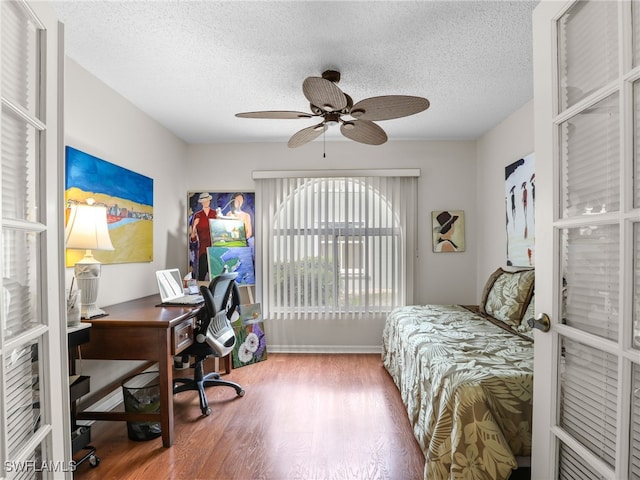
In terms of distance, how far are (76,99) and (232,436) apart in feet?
8.12

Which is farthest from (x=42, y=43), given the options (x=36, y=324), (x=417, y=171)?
(x=417, y=171)

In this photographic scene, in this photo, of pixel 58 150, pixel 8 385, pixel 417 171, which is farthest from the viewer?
pixel 417 171

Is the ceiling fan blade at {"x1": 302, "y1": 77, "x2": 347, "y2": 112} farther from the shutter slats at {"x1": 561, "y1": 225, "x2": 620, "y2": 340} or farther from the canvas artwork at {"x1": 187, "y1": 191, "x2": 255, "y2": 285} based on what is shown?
the canvas artwork at {"x1": 187, "y1": 191, "x2": 255, "y2": 285}

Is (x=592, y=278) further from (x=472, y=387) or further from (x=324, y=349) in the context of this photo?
(x=324, y=349)

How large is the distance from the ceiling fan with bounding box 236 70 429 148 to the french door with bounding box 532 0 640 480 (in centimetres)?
87

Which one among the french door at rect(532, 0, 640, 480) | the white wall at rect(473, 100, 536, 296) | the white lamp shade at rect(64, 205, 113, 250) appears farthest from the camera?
the white wall at rect(473, 100, 536, 296)

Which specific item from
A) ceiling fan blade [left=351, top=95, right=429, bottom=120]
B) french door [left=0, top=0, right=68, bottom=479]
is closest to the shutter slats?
ceiling fan blade [left=351, top=95, right=429, bottom=120]

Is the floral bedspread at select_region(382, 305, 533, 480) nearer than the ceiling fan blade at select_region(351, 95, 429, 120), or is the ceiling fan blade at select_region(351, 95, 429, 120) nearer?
the floral bedspread at select_region(382, 305, 533, 480)

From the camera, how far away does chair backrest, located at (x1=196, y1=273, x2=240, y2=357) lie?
2564 millimetres

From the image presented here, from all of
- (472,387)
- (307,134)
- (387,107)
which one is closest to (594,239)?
(472,387)

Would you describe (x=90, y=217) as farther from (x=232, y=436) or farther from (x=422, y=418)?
(x=422, y=418)

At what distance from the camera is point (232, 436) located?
229 centimetres

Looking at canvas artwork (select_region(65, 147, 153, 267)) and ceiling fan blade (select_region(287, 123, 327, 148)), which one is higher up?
ceiling fan blade (select_region(287, 123, 327, 148))

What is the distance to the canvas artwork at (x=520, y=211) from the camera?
294cm
